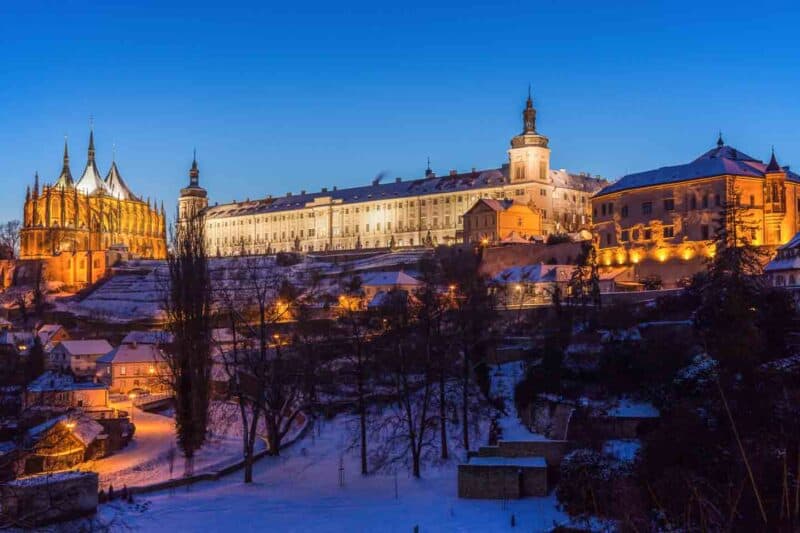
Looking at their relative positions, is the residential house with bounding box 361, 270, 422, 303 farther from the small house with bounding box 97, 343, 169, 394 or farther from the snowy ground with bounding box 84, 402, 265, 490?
the snowy ground with bounding box 84, 402, 265, 490

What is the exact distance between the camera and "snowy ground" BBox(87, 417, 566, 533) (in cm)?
1997

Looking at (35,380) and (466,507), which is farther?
(35,380)

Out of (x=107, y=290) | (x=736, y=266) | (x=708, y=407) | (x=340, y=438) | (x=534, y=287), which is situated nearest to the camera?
(x=708, y=407)

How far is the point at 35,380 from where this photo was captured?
43156mm

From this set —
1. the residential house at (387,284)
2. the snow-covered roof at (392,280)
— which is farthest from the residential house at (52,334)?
the snow-covered roof at (392,280)

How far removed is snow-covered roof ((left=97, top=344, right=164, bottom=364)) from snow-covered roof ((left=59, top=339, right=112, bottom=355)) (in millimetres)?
4100

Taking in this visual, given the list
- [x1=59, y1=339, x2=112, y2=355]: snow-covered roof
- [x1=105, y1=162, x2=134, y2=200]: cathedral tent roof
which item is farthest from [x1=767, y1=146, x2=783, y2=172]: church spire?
[x1=105, y1=162, x2=134, y2=200]: cathedral tent roof

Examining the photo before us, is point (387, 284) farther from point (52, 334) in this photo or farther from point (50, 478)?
point (50, 478)

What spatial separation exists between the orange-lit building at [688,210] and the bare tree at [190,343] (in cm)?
3269

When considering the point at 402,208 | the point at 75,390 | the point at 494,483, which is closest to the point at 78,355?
the point at 75,390

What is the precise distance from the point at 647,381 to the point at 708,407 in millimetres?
4957

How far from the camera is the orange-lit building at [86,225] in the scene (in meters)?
92.8

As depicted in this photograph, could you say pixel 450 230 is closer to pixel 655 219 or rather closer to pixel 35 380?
pixel 655 219

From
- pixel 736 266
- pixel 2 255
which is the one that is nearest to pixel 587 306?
pixel 736 266
